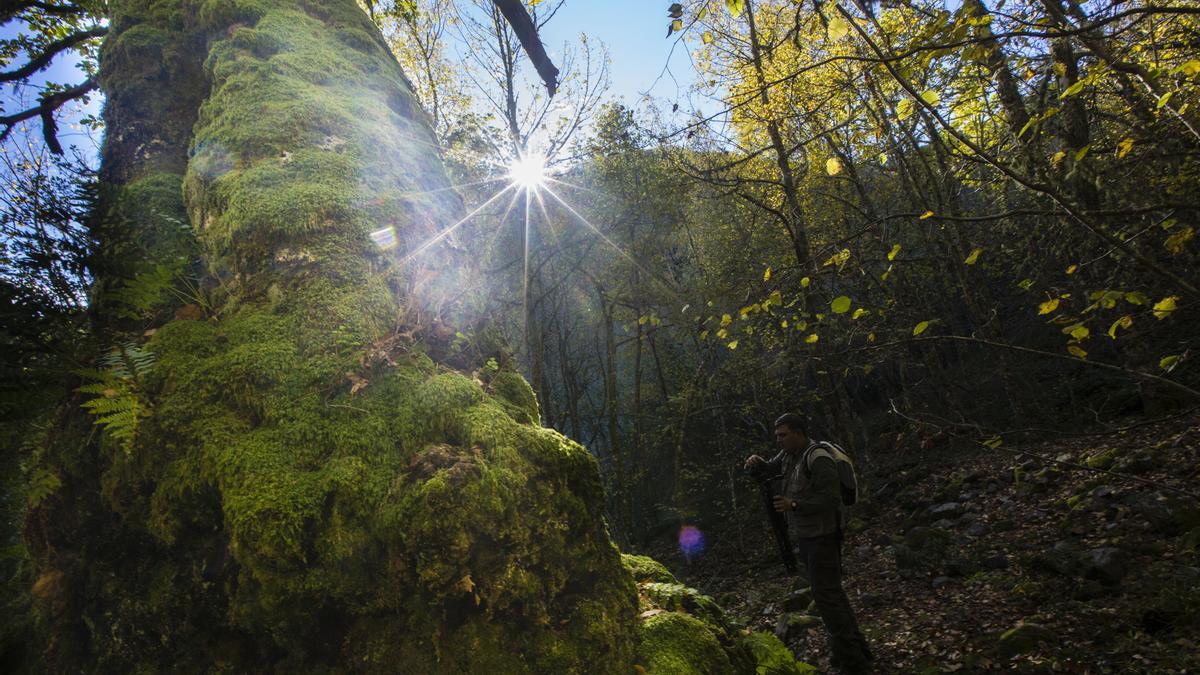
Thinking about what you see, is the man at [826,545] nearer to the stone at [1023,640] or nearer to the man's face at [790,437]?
the man's face at [790,437]

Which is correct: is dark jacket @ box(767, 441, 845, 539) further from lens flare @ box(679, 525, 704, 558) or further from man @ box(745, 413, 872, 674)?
lens flare @ box(679, 525, 704, 558)

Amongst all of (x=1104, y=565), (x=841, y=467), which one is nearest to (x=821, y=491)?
(x=841, y=467)

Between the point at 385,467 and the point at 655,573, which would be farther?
the point at 655,573

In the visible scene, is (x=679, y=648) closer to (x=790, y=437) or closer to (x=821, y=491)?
(x=821, y=491)

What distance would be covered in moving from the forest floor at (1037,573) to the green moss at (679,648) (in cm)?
184

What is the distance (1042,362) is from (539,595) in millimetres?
17731

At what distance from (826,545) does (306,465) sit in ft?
13.4

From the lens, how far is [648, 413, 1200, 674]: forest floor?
3738 millimetres

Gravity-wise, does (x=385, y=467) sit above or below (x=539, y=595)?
above

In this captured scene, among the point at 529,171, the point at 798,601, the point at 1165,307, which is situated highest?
the point at 529,171

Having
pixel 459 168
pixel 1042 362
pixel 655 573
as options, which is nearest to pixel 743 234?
pixel 459 168

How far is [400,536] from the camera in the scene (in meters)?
2.21

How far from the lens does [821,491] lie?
4.42 metres

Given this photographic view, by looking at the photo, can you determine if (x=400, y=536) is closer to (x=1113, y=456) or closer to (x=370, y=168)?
(x=370, y=168)
